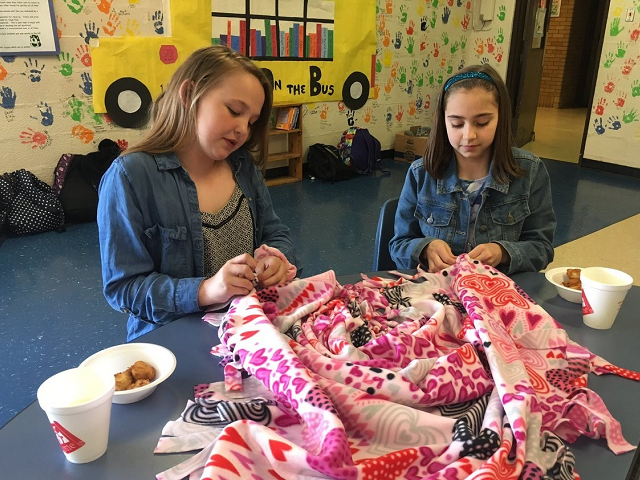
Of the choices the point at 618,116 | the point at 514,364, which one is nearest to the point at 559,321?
the point at 514,364

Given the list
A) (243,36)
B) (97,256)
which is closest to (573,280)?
(97,256)

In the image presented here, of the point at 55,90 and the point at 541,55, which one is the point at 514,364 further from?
the point at 541,55

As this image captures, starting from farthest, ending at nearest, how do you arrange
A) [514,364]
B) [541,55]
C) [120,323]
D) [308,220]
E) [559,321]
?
[541,55], [308,220], [120,323], [559,321], [514,364]

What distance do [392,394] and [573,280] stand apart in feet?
2.11

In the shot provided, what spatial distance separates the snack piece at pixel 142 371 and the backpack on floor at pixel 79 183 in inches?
116

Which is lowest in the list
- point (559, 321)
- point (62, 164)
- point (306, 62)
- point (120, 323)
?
point (120, 323)

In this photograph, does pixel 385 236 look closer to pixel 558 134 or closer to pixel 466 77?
pixel 466 77

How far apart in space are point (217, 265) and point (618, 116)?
17.1 feet

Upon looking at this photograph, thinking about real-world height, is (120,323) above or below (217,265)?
below

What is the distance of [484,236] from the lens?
1.51m

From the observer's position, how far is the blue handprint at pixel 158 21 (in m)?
3.76

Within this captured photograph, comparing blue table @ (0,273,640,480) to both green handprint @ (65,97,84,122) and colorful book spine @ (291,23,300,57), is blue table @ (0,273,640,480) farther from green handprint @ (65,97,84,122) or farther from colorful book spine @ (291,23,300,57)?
colorful book spine @ (291,23,300,57)

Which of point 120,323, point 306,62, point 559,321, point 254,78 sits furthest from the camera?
point 306,62

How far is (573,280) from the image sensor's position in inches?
47.5
